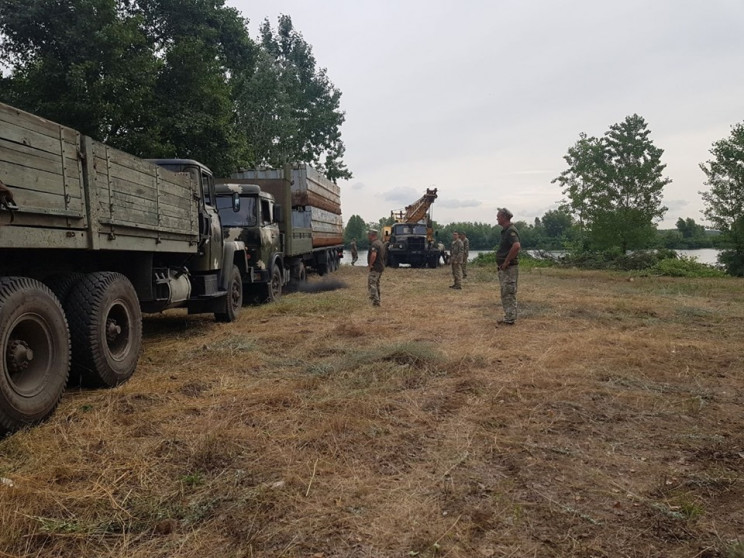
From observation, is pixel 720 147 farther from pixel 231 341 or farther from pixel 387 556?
pixel 387 556

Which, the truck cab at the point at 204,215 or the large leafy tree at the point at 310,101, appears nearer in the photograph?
the truck cab at the point at 204,215

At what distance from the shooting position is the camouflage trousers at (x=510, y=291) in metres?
8.37

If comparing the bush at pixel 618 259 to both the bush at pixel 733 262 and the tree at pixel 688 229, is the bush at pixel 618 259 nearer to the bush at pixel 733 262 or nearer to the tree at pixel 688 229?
the bush at pixel 733 262

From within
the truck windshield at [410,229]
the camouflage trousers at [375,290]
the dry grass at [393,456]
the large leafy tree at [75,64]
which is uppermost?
the large leafy tree at [75,64]

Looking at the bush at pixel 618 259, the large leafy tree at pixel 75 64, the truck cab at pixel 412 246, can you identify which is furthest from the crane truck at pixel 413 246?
the large leafy tree at pixel 75 64

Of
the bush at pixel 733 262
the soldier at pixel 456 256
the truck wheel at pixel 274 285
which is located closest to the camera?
the truck wheel at pixel 274 285

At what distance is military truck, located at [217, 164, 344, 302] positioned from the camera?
33.5ft

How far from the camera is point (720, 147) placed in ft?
77.9

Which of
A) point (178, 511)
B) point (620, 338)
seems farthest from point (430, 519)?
point (620, 338)

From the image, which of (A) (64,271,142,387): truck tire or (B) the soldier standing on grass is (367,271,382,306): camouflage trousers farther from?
(A) (64,271,142,387): truck tire

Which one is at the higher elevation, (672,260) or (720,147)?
(720,147)

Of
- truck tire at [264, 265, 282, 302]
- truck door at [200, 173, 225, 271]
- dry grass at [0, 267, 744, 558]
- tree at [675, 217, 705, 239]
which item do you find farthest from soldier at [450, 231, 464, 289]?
tree at [675, 217, 705, 239]

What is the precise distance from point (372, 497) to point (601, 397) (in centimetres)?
269

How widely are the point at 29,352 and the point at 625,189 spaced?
29491mm
